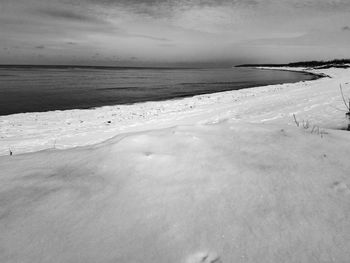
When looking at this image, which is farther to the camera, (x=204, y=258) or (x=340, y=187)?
(x=340, y=187)

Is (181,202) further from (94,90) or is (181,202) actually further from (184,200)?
(94,90)

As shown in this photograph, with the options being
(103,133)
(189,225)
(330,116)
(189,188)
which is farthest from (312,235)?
(103,133)

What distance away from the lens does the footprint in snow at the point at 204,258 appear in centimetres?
110

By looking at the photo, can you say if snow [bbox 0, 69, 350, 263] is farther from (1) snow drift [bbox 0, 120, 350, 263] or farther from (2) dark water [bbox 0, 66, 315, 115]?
(2) dark water [bbox 0, 66, 315, 115]

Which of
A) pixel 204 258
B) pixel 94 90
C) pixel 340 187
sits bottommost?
pixel 204 258

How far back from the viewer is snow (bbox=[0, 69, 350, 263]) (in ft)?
3.76

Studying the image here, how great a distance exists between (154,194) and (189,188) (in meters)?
0.27

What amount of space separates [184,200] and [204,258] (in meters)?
0.46

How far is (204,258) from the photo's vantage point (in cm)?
111

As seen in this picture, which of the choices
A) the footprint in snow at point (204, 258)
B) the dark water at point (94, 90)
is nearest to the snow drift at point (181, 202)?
the footprint in snow at point (204, 258)

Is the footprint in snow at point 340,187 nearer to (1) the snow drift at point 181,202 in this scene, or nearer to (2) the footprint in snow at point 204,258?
(1) the snow drift at point 181,202

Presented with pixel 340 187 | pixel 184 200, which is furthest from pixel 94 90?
pixel 340 187

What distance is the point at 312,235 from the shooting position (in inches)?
46.6

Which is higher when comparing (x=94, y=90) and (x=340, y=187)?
(x=94, y=90)
